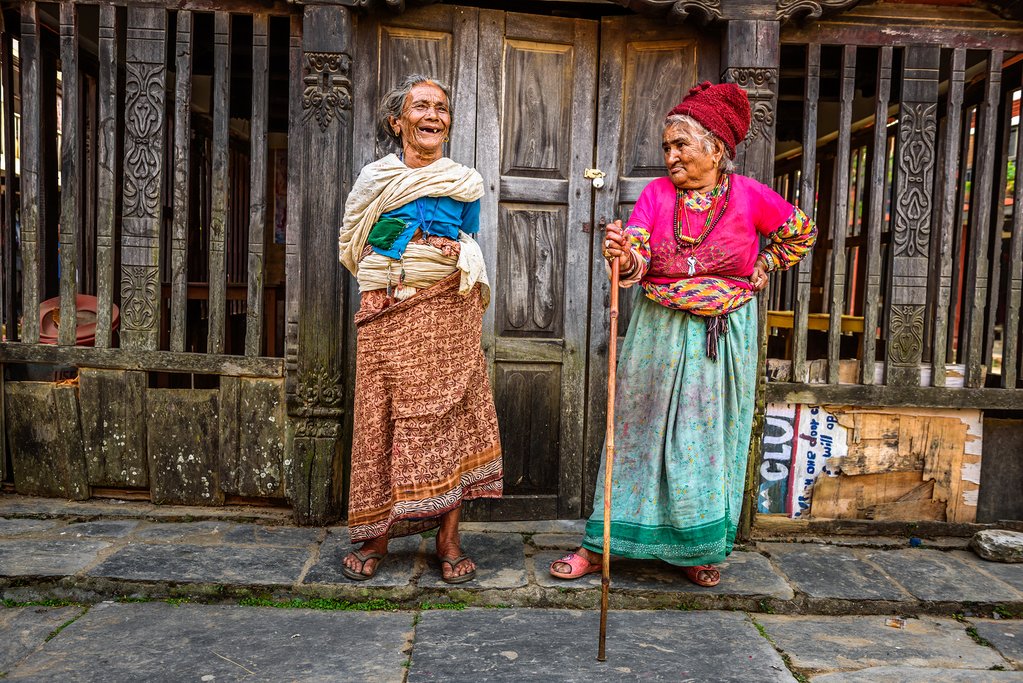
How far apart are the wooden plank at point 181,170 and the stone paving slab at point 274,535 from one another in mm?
1010

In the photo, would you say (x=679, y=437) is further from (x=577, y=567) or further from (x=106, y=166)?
(x=106, y=166)

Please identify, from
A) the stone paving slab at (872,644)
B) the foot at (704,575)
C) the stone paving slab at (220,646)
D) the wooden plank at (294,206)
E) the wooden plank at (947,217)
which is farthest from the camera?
the wooden plank at (947,217)

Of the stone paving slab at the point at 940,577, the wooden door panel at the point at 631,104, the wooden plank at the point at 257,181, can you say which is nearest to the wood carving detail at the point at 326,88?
the wooden plank at the point at 257,181

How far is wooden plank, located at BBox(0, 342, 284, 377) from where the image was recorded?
414 cm

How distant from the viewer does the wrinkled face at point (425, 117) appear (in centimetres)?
324

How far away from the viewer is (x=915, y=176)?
13.5 ft

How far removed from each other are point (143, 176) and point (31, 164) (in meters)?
0.63

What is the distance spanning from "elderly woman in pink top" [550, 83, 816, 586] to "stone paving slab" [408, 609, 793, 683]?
0.92 feet

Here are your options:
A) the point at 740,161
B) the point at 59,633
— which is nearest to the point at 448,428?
the point at 59,633

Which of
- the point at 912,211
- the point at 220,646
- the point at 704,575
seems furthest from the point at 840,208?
the point at 220,646

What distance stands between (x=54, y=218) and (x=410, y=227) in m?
2.69

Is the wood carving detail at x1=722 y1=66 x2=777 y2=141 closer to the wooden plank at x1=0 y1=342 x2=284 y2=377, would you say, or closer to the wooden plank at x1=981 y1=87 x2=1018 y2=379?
the wooden plank at x1=981 y1=87 x2=1018 y2=379

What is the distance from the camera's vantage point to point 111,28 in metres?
4.07

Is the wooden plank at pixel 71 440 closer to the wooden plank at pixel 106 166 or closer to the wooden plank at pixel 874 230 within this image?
the wooden plank at pixel 106 166
